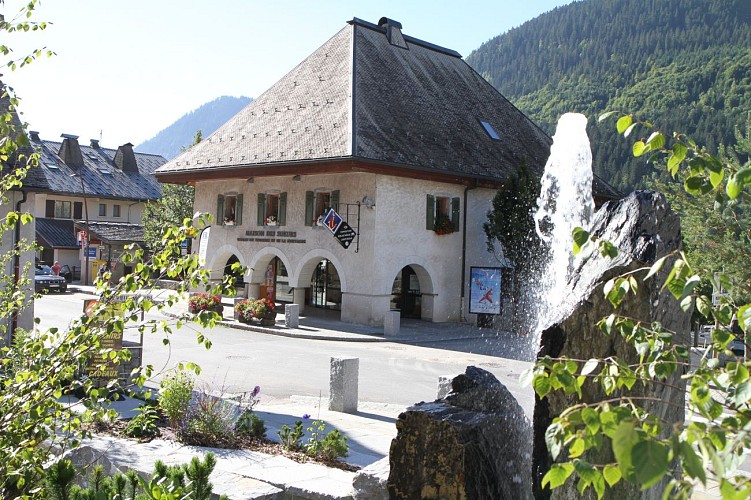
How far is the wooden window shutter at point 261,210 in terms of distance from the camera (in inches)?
1204

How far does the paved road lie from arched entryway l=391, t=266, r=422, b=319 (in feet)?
17.9

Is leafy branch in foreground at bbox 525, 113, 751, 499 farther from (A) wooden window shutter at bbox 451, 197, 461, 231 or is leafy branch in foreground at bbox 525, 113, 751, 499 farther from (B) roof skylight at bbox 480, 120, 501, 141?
(B) roof skylight at bbox 480, 120, 501, 141

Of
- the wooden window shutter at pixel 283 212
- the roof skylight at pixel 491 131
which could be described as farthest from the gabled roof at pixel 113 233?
the roof skylight at pixel 491 131

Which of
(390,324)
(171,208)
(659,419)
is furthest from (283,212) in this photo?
(659,419)

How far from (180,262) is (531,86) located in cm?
12704

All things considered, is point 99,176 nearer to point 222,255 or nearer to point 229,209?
point 222,255

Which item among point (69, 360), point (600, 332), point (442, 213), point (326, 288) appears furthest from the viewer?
point (326, 288)

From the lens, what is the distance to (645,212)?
21.7 ft

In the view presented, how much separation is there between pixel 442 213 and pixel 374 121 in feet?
13.5

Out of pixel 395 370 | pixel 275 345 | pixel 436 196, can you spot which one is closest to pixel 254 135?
pixel 436 196

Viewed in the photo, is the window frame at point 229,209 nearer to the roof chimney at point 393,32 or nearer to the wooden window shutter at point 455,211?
the wooden window shutter at point 455,211

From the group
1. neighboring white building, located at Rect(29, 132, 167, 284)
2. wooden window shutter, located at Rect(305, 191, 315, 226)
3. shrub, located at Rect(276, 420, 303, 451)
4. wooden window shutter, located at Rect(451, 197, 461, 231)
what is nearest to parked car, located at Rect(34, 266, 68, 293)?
neighboring white building, located at Rect(29, 132, 167, 284)

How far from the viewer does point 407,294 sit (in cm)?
3041

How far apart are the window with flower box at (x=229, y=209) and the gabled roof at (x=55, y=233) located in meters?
22.8
